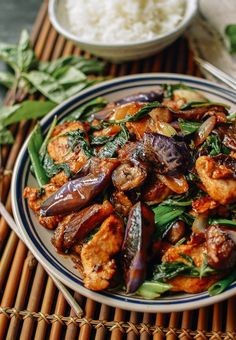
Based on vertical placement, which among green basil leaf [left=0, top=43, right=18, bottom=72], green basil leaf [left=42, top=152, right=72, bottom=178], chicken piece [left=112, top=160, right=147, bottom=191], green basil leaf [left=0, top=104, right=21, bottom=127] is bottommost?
green basil leaf [left=0, top=104, right=21, bottom=127]

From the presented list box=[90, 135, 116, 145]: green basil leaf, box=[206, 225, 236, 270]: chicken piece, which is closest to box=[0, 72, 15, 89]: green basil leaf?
box=[90, 135, 116, 145]: green basil leaf

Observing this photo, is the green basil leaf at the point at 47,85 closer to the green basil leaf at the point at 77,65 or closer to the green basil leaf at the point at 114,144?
the green basil leaf at the point at 77,65

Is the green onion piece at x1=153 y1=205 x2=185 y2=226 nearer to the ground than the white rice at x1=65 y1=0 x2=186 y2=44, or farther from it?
nearer to the ground

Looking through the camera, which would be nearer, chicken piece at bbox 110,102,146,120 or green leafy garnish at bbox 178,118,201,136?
green leafy garnish at bbox 178,118,201,136

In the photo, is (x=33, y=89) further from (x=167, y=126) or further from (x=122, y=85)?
(x=167, y=126)

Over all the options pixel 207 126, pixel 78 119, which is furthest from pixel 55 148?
pixel 207 126

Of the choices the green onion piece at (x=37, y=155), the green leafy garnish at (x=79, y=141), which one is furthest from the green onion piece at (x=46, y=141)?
the green leafy garnish at (x=79, y=141)

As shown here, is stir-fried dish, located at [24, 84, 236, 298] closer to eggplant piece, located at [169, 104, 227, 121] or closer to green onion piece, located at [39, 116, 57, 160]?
eggplant piece, located at [169, 104, 227, 121]
